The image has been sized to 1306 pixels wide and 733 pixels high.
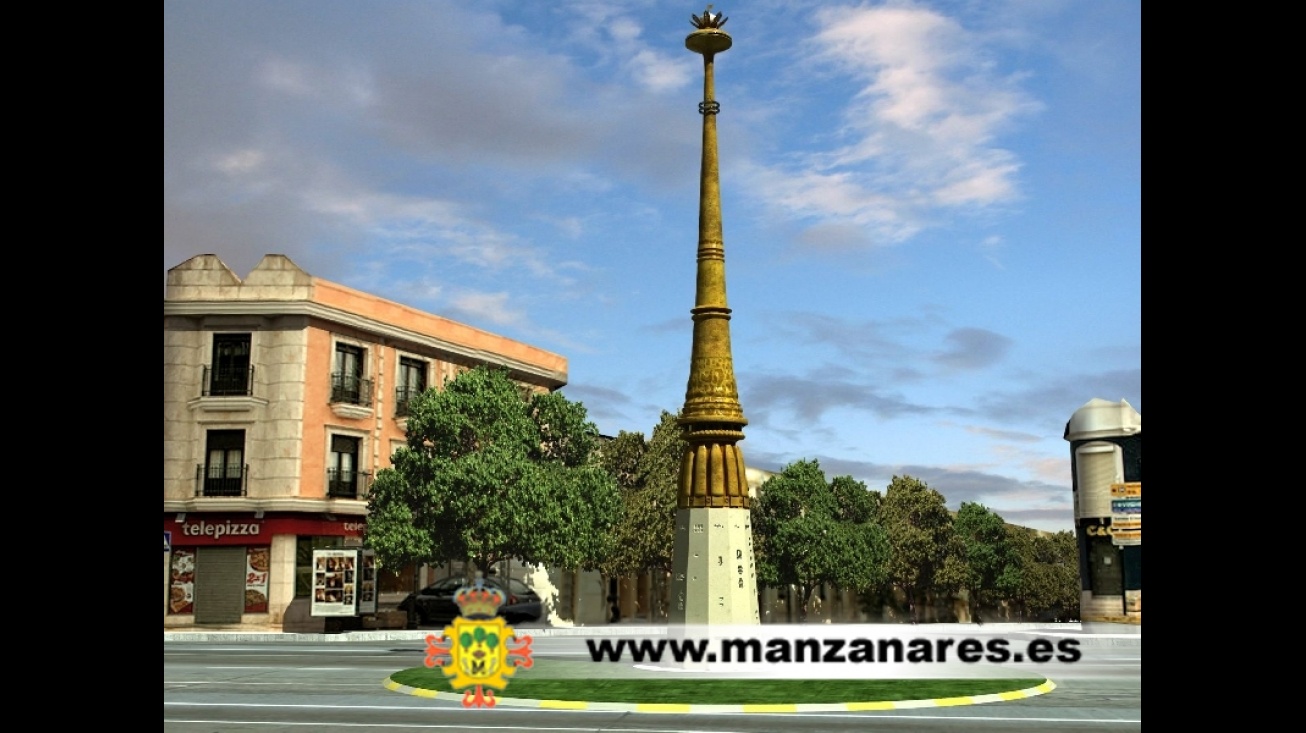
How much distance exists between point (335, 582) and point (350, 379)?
1115 centimetres

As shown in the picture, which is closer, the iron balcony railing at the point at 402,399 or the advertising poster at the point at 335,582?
the advertising poster at the point at 335,582

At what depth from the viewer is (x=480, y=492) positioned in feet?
142

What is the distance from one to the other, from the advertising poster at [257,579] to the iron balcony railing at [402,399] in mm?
8840

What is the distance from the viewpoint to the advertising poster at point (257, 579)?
44594 mm

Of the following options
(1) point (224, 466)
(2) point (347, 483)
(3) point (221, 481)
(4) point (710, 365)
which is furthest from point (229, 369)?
(4) point (710, 365)

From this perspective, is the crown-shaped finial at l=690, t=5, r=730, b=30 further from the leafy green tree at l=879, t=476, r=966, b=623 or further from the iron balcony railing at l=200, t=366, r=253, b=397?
the leafy green tree at l=879, t=476, r=966, b=623

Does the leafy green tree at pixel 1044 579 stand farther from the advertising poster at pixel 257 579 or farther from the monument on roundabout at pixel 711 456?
the monument on roundabout at pixel 711 456

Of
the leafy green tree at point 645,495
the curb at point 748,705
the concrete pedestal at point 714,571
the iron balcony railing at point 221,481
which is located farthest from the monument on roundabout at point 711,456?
the iron balcony railing at point 221,481

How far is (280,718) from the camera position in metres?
17.5

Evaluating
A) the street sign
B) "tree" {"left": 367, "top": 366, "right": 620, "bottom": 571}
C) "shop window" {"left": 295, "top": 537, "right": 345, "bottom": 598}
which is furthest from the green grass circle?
"shop window" {"left": 295, "top": 537, "right": 345, "bottom": 598}

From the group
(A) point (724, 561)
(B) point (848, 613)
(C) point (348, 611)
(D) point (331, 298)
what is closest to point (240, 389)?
(D) point (331, 298)

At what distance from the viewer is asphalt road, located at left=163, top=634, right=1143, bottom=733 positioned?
16.3 metres

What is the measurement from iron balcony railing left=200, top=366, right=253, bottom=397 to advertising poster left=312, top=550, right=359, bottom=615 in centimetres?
968
